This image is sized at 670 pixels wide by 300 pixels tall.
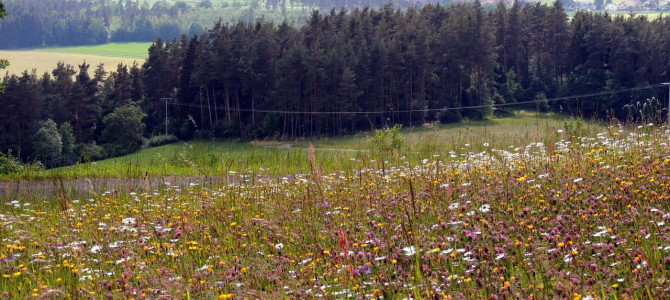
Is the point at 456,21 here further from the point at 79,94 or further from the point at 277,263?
the point at 277,263

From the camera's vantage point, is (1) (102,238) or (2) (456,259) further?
(1) (102,238)

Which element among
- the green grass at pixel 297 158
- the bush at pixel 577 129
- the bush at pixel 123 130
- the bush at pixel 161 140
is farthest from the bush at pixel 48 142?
the green grass at pixel 297 158

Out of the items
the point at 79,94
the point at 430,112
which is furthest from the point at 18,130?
the point at 430,112

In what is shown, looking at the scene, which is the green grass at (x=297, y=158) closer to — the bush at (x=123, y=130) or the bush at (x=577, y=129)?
the bush at (x=577, y=129)

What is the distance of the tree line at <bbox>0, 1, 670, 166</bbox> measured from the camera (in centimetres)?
8456

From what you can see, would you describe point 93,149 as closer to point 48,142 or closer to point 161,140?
point 48,142

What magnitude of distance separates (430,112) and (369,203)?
8377 cm

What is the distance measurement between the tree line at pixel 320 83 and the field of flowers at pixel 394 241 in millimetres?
74502

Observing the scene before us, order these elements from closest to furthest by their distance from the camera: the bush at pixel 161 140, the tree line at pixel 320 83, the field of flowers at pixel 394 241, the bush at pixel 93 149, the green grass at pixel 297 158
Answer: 1. the field of flowers at pixel 394 241
2. the green grass at pixel 297 158
3. the bush at pixel 93 149
4. the tree line at pixel 320 83
5. the bush at pixel 161 140

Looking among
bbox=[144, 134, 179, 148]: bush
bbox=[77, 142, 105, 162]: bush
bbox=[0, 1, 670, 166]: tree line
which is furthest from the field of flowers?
bbox=[144, 134, 179, 148]: bush

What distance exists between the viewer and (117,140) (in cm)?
8462

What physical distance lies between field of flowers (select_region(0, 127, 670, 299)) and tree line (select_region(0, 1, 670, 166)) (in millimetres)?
74502

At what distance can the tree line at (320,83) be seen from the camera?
8456cm

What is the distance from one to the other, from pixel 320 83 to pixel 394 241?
79.9m
